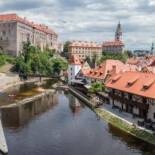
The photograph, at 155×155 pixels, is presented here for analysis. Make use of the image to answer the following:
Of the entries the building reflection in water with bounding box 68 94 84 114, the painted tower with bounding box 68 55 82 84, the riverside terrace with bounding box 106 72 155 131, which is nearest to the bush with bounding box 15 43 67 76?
the painted tower with bounding box 68 55 82 84

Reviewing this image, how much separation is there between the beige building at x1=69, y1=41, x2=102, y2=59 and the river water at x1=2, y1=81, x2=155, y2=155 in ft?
373

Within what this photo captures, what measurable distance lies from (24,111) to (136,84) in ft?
57.5

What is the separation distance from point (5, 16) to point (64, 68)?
30.6 metres

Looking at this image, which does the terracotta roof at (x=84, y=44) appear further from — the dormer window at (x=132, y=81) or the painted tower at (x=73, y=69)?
the dormer window at (x=132, y=81)

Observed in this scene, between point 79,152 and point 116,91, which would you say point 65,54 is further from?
point 79,152

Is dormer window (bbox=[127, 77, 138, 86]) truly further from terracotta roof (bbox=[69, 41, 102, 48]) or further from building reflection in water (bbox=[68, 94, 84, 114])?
terracotta roof (bbox=[69, 41, 102, 48])

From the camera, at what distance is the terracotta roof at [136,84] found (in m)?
42.6

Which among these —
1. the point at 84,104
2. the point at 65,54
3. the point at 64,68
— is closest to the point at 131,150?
the point at 84,104

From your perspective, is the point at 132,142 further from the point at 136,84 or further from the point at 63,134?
the point at 136,84

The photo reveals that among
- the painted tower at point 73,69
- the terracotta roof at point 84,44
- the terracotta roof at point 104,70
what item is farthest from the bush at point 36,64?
the terracotta roof at point 84,44

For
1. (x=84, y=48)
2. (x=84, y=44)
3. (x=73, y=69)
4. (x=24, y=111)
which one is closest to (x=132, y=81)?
(x=24, y=111)

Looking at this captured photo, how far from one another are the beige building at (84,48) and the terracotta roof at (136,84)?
11650 centimetres

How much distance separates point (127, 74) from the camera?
5147 centimetres

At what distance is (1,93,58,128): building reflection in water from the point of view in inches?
1780
